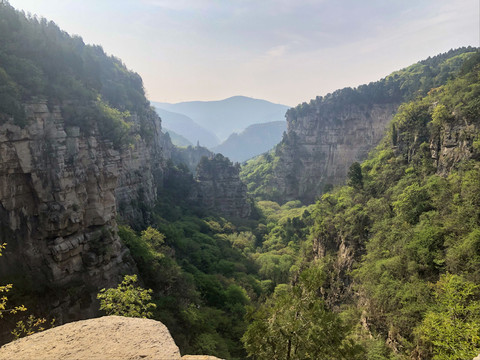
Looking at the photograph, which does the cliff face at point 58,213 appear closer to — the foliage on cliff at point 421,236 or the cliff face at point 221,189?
the foliage on cliff at point 421,236

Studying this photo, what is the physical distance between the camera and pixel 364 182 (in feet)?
107

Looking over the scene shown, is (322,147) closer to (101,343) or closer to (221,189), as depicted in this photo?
(221,189)

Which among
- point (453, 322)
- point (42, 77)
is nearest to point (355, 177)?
point (453, 322)

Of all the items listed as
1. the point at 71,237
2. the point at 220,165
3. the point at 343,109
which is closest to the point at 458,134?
the point at 71,237

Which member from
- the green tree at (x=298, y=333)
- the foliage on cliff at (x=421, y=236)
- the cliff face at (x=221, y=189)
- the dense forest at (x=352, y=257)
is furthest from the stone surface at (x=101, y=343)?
the cliff face at (x=221, y=189)

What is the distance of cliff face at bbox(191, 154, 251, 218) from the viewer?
227 ft

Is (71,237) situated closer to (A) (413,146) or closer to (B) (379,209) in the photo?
(B) (379,209)

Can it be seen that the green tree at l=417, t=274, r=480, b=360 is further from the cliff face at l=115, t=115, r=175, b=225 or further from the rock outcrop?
the cliff face at l=115, t=115, r=175, b=225

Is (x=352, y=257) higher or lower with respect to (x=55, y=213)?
lower

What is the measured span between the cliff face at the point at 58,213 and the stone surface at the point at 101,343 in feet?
42.8

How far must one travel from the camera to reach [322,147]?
297 feet

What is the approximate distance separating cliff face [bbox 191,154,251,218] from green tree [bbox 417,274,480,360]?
186ft

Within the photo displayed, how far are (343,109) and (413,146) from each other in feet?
205

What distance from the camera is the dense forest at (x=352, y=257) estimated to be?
910cm
